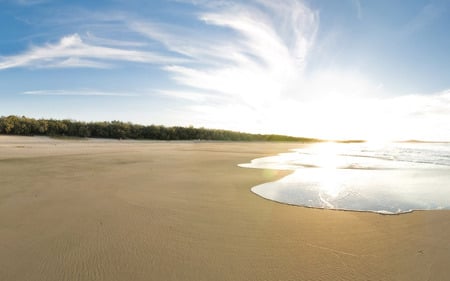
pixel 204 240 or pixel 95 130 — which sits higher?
pixel 95 130

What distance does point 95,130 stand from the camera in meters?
46.5

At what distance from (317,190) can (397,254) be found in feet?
14.1

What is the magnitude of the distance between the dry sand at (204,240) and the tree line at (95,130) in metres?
39.8

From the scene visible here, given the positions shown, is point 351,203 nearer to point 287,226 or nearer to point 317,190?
point 317,190

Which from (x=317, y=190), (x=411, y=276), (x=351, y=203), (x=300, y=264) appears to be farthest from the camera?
(x=317, y=190)

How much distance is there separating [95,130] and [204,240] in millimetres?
Result: 46927

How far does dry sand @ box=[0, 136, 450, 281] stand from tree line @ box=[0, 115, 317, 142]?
3984 centimetres

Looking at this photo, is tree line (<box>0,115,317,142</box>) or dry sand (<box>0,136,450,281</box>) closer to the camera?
dry sand (<box>0,136,450,281</box>)

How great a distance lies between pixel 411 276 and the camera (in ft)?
10.5

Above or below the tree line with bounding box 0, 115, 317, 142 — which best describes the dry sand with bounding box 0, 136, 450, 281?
below

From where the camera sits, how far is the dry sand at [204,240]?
3.26 meters

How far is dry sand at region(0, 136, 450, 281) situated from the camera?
3264mm

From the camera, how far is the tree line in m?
39.8

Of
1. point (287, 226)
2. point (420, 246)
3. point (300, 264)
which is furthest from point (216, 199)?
point (420, 246)
